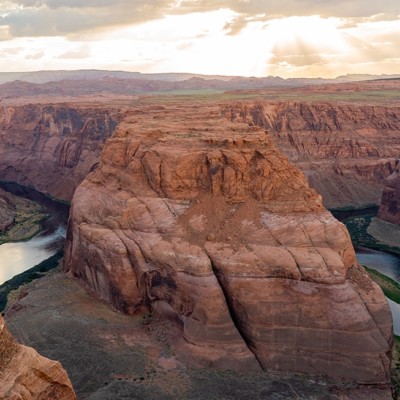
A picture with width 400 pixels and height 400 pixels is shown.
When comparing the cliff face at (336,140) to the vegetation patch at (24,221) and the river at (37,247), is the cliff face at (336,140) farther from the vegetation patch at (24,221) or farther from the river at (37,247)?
the vegetation patch at (24,221)

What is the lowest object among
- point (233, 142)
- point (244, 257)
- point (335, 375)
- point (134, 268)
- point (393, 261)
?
point (393, 261)

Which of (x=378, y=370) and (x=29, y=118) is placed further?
(x=29, y=118)

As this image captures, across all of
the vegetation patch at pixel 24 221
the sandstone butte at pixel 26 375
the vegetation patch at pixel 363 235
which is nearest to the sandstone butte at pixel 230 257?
the sandstone butte at pixel 26 375

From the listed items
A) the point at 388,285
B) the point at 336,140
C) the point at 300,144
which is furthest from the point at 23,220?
the point at 336,140

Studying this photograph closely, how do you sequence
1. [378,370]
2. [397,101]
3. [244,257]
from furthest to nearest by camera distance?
[397,101] → [244,257] → [378,370]

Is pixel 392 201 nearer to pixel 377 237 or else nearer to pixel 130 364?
pixel 377 237

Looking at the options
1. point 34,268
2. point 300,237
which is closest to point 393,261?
point 300,237

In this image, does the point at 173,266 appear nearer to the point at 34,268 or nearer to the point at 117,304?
the point at 117,304

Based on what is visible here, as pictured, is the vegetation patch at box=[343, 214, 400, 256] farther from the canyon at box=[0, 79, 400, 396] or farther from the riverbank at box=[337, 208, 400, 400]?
the canyon at box=[0, 79, 400, 396]
